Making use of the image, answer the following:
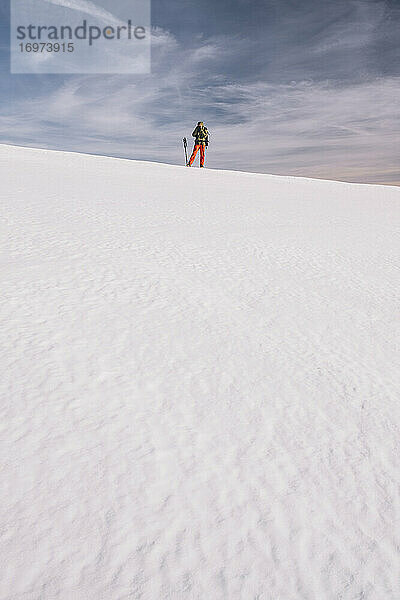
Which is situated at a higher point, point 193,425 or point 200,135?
point 200,135

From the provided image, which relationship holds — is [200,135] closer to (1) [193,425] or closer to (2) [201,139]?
(2) [201,139]

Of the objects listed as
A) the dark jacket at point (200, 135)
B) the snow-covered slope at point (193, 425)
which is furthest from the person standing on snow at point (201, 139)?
the snow-covered slope at point (193, 425)

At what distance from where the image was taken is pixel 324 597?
749 millimetres

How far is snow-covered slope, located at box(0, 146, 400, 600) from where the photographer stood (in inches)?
30.7

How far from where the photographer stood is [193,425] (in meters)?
1.11

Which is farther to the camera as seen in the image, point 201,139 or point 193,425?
point 201,139

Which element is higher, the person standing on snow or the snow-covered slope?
the person standing on snow

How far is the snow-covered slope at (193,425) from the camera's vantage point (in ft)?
A: 2.56

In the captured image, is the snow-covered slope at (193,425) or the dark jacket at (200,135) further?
the dark jacket at (200,135)

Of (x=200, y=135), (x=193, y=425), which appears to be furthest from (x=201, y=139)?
(x=193, y=425)

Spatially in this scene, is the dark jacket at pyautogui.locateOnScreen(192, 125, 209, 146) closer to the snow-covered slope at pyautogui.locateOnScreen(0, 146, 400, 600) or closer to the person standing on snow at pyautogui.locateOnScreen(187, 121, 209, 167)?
the person standing on snow at pyautogui.locateOnScreen(187, 121, 209, 167)

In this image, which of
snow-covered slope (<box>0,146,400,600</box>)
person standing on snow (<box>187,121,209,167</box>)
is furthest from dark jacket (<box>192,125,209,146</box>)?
snow-covered slope (<box>0,146,400,600</box>)

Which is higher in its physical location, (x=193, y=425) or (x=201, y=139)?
(x=201, y=139)

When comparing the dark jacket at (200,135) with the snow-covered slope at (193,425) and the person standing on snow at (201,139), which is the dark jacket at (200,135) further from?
the snow-covered slope at (193,425)
